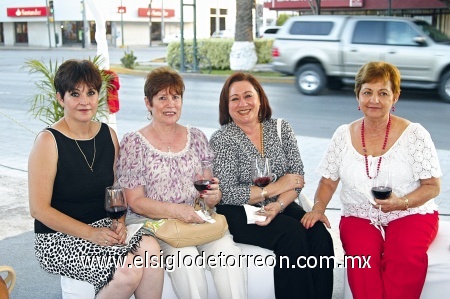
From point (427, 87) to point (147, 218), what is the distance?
37.3ft

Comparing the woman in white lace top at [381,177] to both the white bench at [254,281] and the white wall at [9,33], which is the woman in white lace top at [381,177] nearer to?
the white bench at [254,281]

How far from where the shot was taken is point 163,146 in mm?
3705

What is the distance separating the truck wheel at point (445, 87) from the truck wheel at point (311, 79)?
289 cm

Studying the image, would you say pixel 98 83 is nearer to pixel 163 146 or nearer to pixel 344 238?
pixel 163 146

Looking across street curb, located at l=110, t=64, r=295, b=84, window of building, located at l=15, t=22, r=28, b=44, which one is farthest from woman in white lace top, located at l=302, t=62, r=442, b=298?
window of building, located at l=15, t=22, r=28, b=44

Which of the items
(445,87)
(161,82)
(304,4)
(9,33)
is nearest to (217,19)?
(9,33)

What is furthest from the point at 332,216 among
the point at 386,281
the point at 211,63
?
the point at 211,63

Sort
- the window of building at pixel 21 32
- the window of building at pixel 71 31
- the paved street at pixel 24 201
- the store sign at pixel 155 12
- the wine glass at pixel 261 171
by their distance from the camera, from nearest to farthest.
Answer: the wine glass at pixel 261 171 < the paved street at pixel 24 201 < the window of building at pixel 71 31 < the window of building at pixel 21 32 < the store sign at pixel 155 12

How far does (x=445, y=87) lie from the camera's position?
516 inches

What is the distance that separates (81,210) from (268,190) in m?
1.23

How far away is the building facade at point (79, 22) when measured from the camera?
1980 inches

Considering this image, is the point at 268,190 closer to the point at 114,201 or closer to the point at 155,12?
the point at 114,201

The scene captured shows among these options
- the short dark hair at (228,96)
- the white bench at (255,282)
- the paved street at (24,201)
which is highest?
the short dark hair at (228,96)

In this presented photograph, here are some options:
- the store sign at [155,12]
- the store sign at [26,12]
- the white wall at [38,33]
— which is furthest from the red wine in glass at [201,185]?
the store sign at [155,12]
